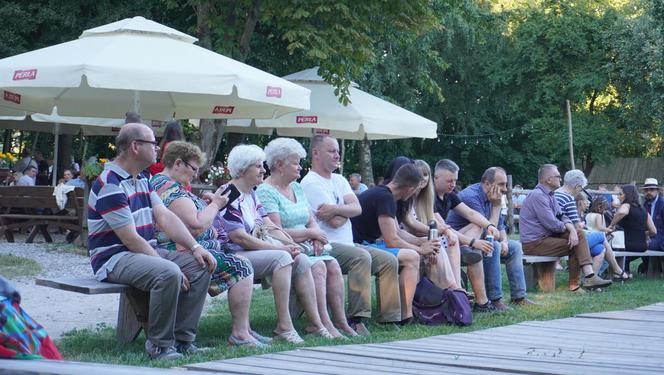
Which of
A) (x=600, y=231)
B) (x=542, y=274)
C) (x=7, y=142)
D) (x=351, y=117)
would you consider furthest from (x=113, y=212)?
(x=7, y=142)

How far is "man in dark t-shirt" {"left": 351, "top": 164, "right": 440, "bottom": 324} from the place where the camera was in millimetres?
9242

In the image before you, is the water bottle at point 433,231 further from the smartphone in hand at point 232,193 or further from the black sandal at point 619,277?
the black sandal at point 619,277

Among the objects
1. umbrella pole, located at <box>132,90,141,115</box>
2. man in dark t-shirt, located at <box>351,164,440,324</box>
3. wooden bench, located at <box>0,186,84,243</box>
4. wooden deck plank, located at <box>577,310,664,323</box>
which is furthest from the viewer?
wooden bench, located at <box>0,186,84,243</box>

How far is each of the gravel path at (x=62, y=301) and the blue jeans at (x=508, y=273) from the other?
9.25 ft

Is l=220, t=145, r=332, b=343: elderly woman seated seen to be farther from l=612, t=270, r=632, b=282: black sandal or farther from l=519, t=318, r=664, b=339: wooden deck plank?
l=612, t=270, r=632, b=282: black sandal

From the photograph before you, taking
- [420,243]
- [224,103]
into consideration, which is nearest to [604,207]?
[224,103]

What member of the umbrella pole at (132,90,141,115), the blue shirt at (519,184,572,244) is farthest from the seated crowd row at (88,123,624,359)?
the umbrella pole at (132,90,141,115)

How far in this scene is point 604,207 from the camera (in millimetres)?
15648

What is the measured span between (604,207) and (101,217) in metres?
10.4

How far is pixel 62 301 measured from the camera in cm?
1022

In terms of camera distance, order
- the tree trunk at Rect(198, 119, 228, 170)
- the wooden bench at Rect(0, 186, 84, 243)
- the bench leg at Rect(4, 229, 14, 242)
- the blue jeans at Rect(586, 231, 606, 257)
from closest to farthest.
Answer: the blue jeans at Rect(586, 231, 606, 257), the wooden bench at Rect(0, 186, 84, 243), the bench leg at Rect(4, 229, 14, 242), the tree trunk at Rect(198, 119, 228, 170)

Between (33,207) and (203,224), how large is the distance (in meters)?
10.3

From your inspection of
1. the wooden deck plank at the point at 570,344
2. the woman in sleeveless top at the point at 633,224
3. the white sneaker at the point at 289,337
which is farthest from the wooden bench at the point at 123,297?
the woman in sleeveless top at the point at 633,224

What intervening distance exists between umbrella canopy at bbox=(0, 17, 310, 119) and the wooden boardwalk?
17.6 ft
